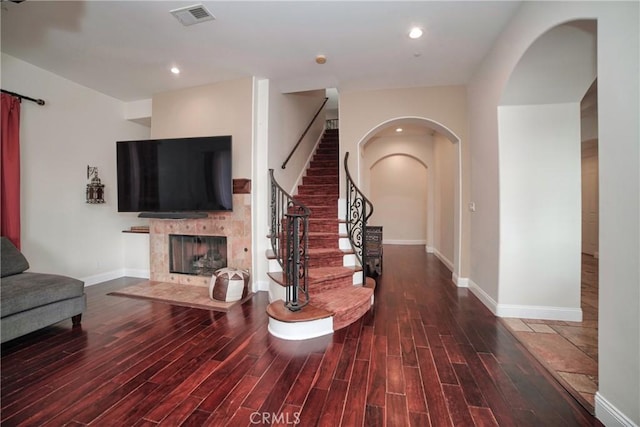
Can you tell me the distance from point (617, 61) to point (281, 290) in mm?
3098

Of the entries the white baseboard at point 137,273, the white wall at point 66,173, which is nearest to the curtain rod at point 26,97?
the white wall at point 66,173

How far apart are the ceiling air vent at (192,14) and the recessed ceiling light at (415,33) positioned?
1.95 meters

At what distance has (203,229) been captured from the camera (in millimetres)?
3938

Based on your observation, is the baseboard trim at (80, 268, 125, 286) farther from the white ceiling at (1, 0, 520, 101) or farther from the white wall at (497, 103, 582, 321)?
the white wall at (497, 103, 582, 321)

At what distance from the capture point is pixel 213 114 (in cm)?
388

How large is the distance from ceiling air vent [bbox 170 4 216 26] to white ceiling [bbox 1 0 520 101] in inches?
1.9

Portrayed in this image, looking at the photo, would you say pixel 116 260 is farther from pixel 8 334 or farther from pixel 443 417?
pixel 443 417

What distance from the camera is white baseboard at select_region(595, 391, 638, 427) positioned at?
4.31 ft

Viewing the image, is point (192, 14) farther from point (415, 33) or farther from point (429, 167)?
point (429, 167)

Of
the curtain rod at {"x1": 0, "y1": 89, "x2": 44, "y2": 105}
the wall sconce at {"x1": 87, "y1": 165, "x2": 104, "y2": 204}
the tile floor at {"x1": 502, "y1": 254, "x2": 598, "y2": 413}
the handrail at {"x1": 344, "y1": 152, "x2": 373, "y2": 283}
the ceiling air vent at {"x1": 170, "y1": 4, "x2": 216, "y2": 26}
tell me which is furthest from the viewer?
the wall sconce at {"x1": 87, "y1": 165, "x2": 104, "y2": 204}

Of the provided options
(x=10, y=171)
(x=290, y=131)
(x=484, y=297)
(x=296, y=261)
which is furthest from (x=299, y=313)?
(x=10, y=171)

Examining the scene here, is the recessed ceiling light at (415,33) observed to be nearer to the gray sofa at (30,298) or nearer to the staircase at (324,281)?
the staircase at (324,281)

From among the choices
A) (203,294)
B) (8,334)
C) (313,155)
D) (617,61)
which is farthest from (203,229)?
(617,61)

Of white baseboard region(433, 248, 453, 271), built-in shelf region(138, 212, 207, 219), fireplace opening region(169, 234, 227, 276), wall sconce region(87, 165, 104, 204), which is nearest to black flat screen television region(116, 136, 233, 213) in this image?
built-in shelf region(138, 212, 207, 219)
